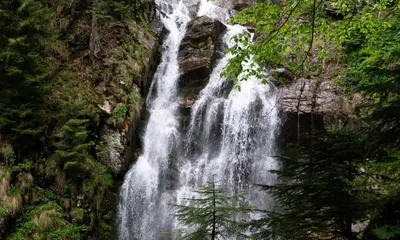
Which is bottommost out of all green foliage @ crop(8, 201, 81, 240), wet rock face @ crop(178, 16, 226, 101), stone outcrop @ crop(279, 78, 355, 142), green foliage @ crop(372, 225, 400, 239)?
green foliage @ crop(8, 201, 81, 240)

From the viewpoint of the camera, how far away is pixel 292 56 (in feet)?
54.2

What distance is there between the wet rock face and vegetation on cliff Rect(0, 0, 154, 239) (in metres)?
4.04

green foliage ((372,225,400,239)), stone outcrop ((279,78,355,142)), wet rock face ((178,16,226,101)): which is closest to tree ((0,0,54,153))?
wet rock face ((178,16,226,101))

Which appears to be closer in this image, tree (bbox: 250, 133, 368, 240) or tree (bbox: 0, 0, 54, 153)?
tree (bbox: 250, 133, 368, 240)

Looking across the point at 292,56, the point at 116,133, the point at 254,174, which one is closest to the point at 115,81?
the point at 116,133

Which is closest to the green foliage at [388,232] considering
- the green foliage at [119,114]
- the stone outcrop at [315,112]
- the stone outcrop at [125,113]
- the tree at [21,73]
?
the tree at [21,73]

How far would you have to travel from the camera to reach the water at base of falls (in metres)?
11.2

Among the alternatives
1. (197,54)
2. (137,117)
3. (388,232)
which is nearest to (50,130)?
(137,117)

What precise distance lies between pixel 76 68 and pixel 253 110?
308 inches

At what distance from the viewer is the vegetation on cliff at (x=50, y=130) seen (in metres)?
8.43

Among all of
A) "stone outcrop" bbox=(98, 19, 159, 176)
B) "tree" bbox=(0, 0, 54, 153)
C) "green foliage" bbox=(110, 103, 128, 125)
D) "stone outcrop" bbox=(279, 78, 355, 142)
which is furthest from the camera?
"stone outcrop" bbox=(279, 78, 355, 142)

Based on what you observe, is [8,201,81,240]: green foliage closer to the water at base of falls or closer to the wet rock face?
the water at base of falls

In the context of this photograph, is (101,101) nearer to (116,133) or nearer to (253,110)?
(116,133)

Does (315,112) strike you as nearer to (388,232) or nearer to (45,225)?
(45,225)
